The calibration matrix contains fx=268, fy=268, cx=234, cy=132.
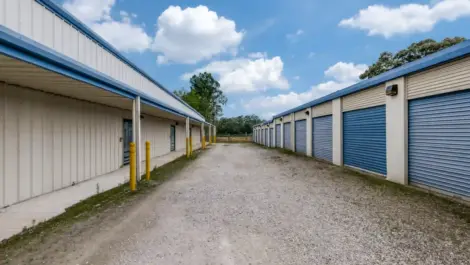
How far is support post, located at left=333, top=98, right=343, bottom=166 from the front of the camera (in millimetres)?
11172

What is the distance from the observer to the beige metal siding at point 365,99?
8352 millimetres

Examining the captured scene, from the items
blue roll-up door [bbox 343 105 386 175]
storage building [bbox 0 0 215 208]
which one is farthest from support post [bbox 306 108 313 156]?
storage building [bbox 0 0 215 208]

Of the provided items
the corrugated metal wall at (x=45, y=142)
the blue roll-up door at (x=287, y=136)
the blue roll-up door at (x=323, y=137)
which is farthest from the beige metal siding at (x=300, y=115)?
the corrugated metal wall at (x=45, y=142)

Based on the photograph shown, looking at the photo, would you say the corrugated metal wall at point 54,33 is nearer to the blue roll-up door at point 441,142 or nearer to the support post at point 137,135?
→ the support post at point 137,135

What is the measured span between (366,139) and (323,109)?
14.5ft

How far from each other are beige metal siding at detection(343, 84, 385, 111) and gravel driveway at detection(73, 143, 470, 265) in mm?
3145

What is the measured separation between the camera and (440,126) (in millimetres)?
6043

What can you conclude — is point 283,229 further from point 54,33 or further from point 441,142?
point 54,33

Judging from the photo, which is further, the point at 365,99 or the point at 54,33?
the point at 365,99

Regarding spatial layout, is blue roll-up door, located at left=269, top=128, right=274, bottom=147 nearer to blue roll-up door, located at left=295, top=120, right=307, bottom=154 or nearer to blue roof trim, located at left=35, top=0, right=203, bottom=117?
blue roll-up door, located at left=295, top=120, right=307, bottom=154

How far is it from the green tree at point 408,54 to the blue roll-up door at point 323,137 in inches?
796

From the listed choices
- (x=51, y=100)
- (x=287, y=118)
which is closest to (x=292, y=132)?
(x=287, y=118)

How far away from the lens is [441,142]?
19.7 feet

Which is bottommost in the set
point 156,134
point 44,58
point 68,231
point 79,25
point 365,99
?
point 68,231
